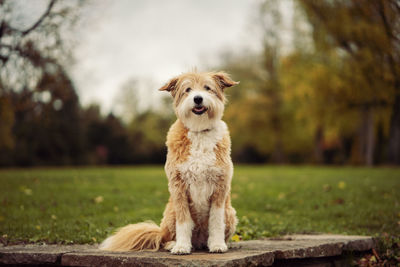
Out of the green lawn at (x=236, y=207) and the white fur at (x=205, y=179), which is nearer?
the white fur at (x=205, y=179)

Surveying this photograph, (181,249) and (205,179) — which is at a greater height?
(205,179)

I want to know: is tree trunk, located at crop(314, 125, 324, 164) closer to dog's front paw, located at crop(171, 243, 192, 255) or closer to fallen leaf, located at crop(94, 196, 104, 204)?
fallen leaf, located at crop(94, 196, 104, 204)

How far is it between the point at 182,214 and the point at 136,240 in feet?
2.21

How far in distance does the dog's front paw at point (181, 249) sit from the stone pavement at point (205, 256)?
0.20 ft

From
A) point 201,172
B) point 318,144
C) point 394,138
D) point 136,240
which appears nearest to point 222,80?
point 201,172

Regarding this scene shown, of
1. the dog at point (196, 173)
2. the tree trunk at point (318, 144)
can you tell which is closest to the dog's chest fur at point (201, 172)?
the dog at point (196, 173)

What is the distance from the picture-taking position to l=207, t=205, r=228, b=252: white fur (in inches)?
147

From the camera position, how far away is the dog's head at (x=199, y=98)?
3701 mm

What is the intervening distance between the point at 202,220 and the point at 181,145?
767 millimetres

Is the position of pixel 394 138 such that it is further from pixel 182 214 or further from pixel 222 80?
pixel 182 214

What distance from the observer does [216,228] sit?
12.3 feet

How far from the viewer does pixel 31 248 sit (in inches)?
162

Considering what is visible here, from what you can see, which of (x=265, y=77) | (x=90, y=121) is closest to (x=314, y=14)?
(x=265, y=77)

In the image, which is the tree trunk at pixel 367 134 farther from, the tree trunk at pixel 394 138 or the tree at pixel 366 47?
the tree trunk at pixel 394 138
